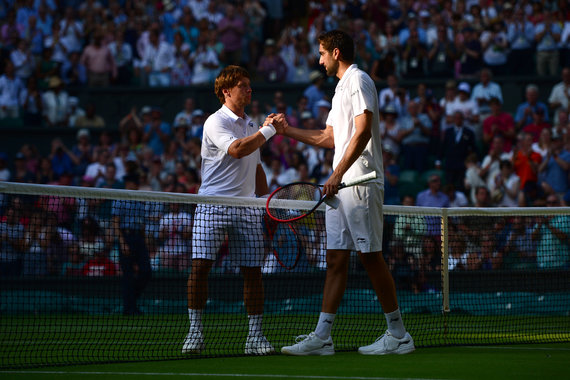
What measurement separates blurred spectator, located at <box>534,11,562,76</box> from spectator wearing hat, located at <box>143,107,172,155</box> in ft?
24.6

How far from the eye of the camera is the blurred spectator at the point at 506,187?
46.0 ft

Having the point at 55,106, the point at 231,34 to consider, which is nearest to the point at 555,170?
the point at 231,34

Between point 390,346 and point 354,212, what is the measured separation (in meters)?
1.07

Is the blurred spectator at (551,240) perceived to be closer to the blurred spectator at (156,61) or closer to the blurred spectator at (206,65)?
the blurred spectator at (206,65)

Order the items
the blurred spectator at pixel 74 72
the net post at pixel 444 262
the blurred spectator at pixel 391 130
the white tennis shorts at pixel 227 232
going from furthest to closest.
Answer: the blurred spectator at pixel 74 72 < the blurred spectator at pixel 391 130 < the net post at pixel 444 262 < the white tennis shorts at pixel 227 232

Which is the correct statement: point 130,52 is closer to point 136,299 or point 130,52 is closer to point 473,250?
point 136,299

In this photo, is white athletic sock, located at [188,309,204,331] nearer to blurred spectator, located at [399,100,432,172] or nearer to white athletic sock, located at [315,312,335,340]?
white athletic sock, located at [315,312,335,340]

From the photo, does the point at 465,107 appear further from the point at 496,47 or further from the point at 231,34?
the point at 231,34

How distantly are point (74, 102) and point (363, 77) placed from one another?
13562 mm

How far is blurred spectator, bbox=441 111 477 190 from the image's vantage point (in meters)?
15.3

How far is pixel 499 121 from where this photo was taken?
15.6 metres

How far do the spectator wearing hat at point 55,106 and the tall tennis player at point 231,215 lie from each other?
12.3 metres

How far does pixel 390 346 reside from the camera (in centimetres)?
672

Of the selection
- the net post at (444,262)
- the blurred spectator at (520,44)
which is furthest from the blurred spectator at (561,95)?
the net post at (444,262)
